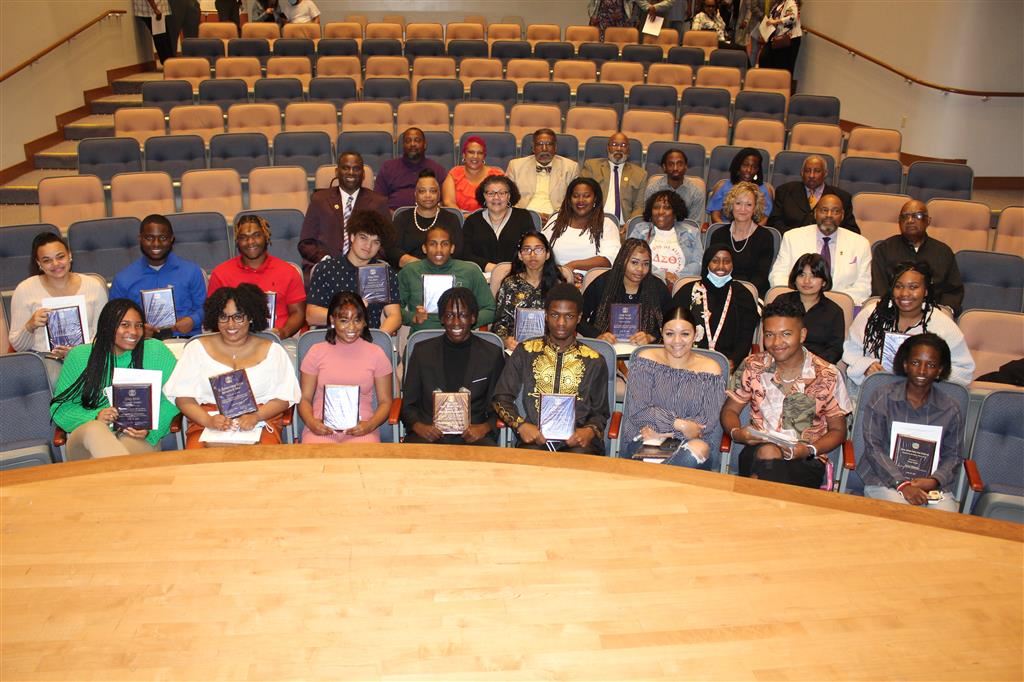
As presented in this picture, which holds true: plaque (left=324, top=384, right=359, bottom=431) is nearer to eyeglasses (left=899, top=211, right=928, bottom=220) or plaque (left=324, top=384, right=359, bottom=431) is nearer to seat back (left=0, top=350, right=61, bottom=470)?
seat back (left=0, top=350, right=61, bottom=470)

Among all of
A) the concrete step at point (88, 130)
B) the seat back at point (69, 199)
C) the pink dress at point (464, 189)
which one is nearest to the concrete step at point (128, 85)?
the concrete step at point (88, 130)

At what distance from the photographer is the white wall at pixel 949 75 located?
8.45 metres

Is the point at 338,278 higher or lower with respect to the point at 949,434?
higher

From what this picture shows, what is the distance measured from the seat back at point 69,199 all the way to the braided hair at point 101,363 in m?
2.73

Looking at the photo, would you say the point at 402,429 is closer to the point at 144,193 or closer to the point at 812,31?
the point at 144,193

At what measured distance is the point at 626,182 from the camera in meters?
6.32

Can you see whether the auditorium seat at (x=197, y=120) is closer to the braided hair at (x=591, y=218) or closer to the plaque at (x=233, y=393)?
the braided hair at (x=591, y=218)

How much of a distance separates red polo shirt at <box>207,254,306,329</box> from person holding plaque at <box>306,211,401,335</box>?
107 millimetres

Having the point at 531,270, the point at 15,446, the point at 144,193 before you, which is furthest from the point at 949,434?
the point at 144,193

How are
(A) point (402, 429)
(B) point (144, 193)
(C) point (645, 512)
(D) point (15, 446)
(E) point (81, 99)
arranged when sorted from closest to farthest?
(C) point (645, 512)
(D) point (15, 446)
(A) point (402, 429)
(B) point (144, 193)
(E) point (81, 99)

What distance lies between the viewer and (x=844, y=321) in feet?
14.6

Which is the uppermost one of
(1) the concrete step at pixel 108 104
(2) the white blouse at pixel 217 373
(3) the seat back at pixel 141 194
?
(1) the concrete step at pixel 108 104

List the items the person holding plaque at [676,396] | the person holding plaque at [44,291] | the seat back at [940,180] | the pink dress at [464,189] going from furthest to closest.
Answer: the seat back at [940,180], the pink dress at [464,189], the person holding plaque at [44,291], the person holding plaque at [676,396]

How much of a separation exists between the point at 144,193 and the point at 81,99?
15.4 feet
